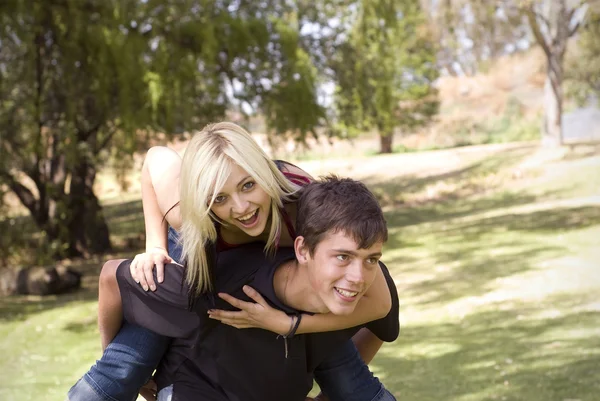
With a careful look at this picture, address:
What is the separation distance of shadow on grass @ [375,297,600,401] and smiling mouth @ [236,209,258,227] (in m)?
2.94

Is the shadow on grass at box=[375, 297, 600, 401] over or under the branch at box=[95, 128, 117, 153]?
A: under

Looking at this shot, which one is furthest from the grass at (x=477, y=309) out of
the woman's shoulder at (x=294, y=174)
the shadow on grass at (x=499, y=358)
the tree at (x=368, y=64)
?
the woman's shoulder at (x=294, y=174)

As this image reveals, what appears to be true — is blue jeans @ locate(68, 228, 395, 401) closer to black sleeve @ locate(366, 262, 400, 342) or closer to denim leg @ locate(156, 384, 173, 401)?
denim leg @ locate(156, 384, 173, 401)

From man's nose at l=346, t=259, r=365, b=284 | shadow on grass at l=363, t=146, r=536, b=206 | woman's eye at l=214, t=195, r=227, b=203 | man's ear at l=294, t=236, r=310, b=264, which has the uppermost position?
woman's eye at l=214, t=195, r=227, b=203

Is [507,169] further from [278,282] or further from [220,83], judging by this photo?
[278,282]

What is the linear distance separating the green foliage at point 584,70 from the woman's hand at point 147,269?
34.1 meters

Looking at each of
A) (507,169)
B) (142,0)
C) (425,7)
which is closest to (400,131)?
(425,7)

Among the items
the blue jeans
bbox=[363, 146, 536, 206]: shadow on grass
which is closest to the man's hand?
the blue jeans

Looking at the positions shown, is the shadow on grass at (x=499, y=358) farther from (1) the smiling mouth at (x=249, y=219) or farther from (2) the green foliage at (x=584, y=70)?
(2) the green foliage at (x=584, y=70)

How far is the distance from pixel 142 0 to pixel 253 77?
88.4 inches

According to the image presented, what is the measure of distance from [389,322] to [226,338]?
0.56 metres

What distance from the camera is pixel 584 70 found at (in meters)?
35.2

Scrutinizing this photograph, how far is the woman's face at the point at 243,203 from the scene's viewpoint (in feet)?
8.82

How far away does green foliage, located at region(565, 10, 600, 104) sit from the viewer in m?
34.7
